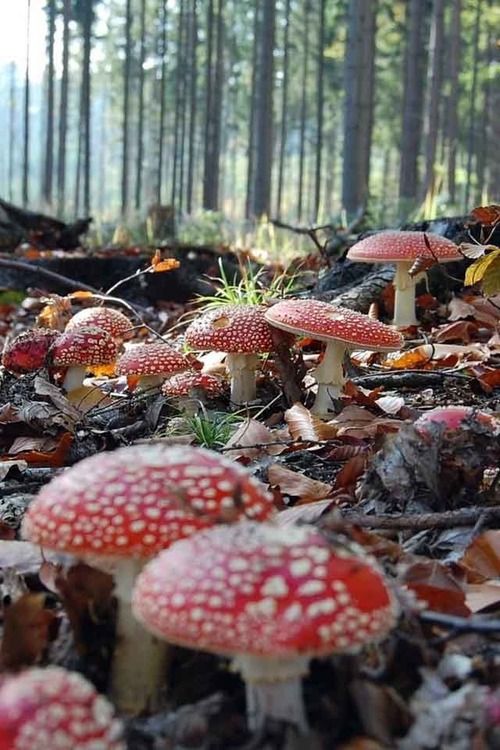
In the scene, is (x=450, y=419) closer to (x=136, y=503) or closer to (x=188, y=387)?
(x=136, y=503)

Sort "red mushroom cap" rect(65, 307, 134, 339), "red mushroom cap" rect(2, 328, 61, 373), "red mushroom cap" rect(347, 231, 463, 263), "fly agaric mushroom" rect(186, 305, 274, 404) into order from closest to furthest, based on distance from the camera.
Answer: "fly agaric mushroom" rect(186, 305, 274, 404) < "red mushroom cap" rect(2, 328, 61, 373) < "red mushroom cap" rect(65, 307, 134, 339) < "red mushroom cap" rect(347, 231, 463, 263)

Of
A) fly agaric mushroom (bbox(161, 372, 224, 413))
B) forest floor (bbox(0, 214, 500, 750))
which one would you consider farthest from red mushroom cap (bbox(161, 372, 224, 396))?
forest floor (bbox(0, 214, 500, 750))

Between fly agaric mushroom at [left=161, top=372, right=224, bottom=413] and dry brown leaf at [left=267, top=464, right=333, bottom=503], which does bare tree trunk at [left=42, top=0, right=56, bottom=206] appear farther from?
dry brown leaf at [left=267, top=464, right=333, bottom=503]

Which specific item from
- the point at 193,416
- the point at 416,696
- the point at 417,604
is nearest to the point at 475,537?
the point at 417,604

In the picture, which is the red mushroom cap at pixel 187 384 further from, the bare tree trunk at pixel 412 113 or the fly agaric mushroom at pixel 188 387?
the bare tree trunk at pixel 412 113

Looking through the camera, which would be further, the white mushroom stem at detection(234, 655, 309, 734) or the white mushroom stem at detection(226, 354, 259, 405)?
the white mushroom stem at detection(226, 354, 259, 405)

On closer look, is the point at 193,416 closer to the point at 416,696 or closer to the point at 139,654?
the point at 139,654
